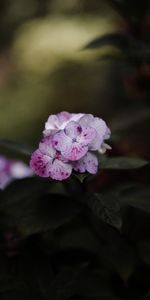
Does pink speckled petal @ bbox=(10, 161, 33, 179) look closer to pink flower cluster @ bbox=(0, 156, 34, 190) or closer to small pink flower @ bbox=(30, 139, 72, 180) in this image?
pink flower cluster @ bbox=(0, 156, 34, 190)

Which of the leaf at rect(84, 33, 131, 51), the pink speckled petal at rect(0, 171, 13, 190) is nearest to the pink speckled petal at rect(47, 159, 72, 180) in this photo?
the leaf at rect(84, 33, 131, 51)

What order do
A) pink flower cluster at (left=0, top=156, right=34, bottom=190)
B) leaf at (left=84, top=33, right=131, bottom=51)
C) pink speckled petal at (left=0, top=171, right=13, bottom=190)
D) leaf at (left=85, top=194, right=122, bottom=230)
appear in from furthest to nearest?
pink flower cluster at (left=0, top=156, right=34, bottom=190), pink speckled petal at (left=0, top=171, right=13, bottom=190), leaf at (left=84, top=33, right=131, bottom=51), leaf at (left=85, top=194, right=122, bottom=230)

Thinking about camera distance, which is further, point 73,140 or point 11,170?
point 11,170

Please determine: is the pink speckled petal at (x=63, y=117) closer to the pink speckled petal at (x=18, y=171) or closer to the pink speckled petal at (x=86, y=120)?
the pink speckled petal at (x=86, y=120)

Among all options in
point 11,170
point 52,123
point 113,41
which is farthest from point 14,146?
point 11,170

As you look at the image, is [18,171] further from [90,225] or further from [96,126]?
[96,126]

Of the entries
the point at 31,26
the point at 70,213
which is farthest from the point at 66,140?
the point at 31,26
